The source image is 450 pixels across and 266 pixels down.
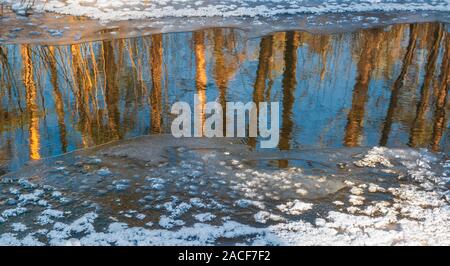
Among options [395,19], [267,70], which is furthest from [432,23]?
[267,70]

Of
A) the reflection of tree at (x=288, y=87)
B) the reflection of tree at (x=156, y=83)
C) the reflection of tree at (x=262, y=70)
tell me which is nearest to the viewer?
the reflection of tree at (x=288, y=87)

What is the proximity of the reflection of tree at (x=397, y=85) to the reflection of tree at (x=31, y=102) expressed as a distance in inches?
136

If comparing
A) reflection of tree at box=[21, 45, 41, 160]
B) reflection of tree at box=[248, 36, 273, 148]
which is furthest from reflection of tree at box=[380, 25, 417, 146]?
reflection of tree at box=[21, 45, 41, 160]

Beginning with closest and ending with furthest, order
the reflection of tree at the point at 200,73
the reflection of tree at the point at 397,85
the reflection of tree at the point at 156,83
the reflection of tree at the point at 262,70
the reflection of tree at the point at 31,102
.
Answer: the reflection of tree at the point at 31,102 → the reflection of tree at the point at 397,85 → the reflection of tree at the point at 156,83 → the reflection of tree at the point at 200,73 → the reflection of tree at the point at 262,70

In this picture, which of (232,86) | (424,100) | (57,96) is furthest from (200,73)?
(424,100)

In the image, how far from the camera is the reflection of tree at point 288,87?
5062 mm

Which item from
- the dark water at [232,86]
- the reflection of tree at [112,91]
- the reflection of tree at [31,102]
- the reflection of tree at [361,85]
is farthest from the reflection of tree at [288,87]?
the reflection of tree at [31,102]

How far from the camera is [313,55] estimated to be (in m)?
7.60

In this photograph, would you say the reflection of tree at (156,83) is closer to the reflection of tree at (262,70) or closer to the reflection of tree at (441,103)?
the reflection of tree at (262,70)

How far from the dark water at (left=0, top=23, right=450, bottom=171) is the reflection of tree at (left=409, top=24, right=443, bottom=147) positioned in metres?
0.01

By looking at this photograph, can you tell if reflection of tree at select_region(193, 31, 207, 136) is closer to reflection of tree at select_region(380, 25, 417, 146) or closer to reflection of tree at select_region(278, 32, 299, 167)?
reflection of tree at select_region(278, 32, 299, 167)

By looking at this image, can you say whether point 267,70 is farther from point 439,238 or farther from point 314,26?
point 439,238
